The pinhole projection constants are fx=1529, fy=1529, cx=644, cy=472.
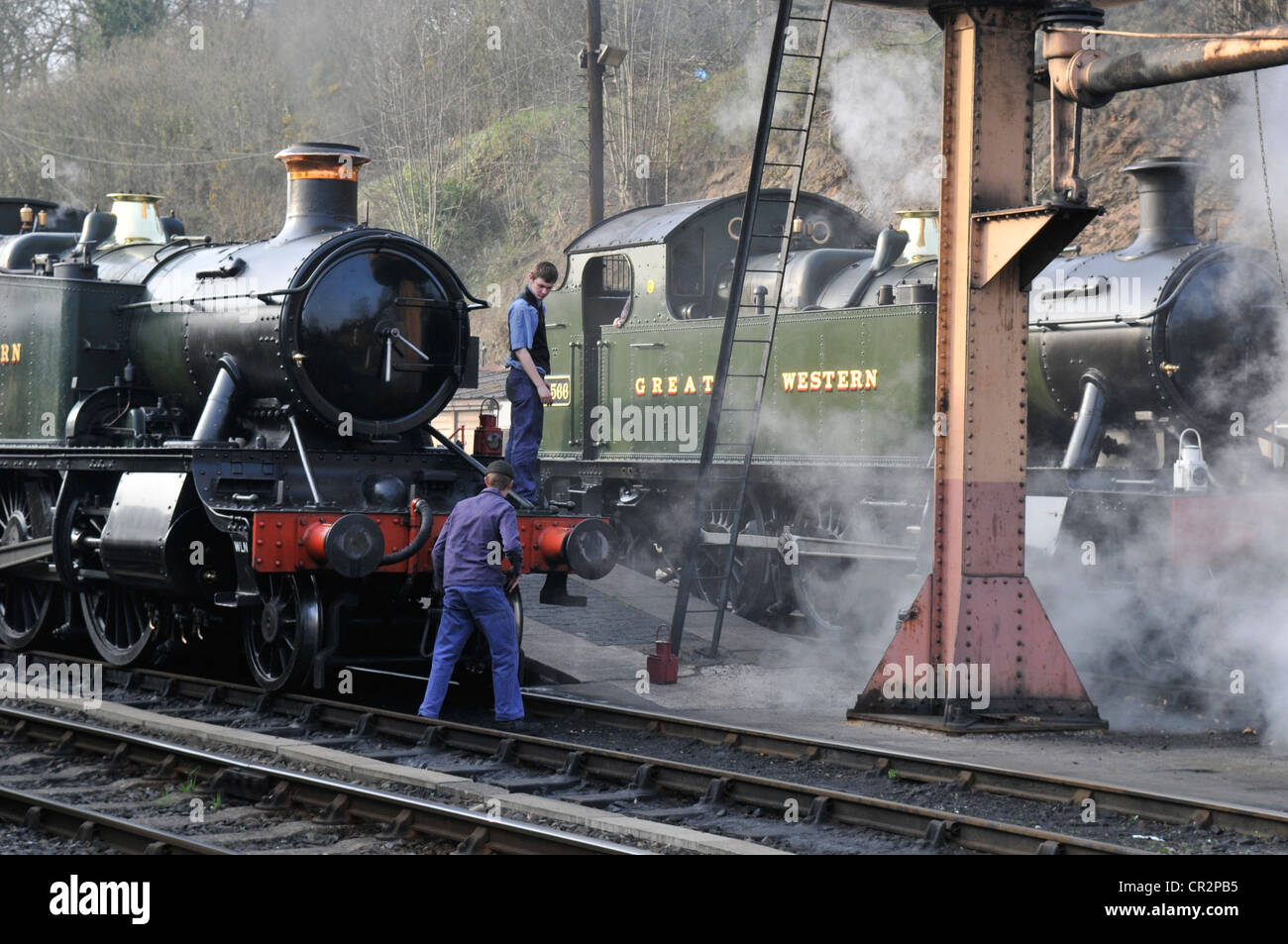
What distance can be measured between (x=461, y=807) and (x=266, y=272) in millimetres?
4324

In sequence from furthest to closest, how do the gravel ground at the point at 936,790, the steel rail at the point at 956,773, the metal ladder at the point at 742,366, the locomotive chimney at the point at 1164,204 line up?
the locomotive chimney at the point at 1164,204 → the metal ladder at the point at 742,366 → the steel rail at the point at 956,773 → the gravel ground at the point at 936,790

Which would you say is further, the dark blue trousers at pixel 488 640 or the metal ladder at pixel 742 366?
the metal ladder at pixel 742 366

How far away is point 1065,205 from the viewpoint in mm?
7980

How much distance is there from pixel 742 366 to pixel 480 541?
584 cm

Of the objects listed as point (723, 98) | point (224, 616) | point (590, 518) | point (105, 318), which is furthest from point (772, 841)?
point (723, 98)

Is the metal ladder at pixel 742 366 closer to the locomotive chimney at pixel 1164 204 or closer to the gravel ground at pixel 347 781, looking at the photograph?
the locomotive chimney at pixel 1164 204

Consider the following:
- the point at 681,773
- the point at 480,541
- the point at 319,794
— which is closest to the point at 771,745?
the point at 681,773

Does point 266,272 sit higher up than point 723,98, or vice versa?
point 723,98

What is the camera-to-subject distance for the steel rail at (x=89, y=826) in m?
5.49

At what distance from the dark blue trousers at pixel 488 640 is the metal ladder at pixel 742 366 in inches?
88.6

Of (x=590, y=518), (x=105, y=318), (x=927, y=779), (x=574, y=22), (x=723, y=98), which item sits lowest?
(x=927, y=779)

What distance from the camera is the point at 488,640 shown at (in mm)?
8375

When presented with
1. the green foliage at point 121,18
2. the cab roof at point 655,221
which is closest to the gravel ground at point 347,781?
the cab roof at point 655,221
